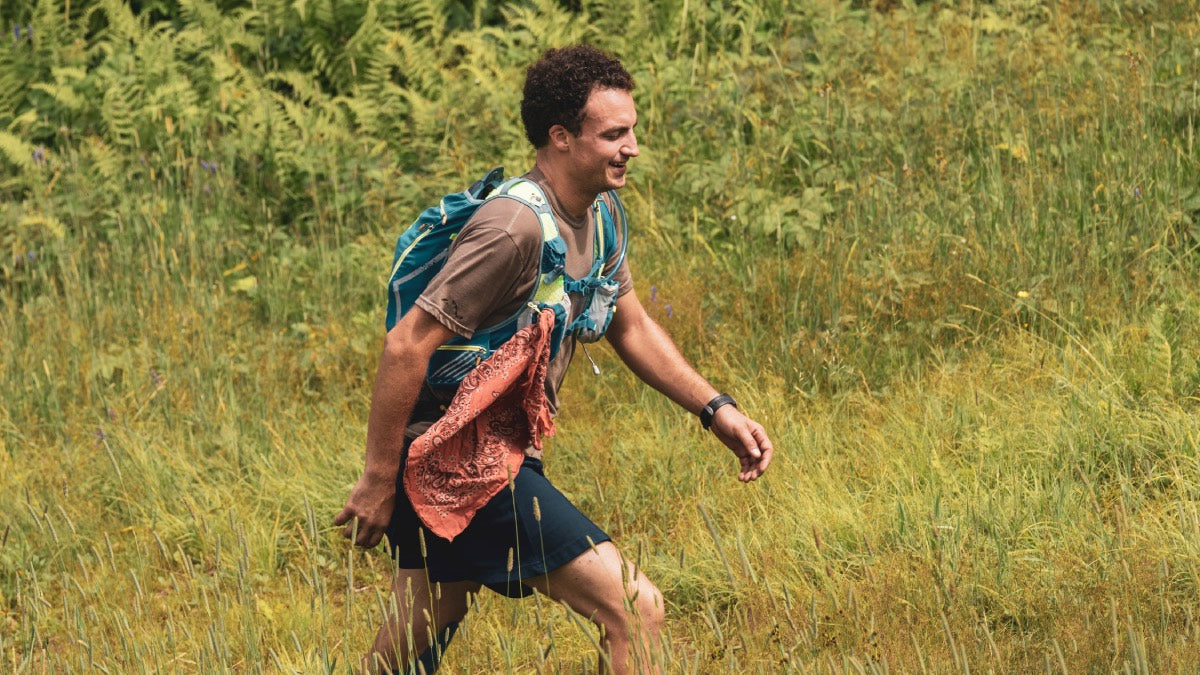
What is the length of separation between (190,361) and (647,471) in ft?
8.22

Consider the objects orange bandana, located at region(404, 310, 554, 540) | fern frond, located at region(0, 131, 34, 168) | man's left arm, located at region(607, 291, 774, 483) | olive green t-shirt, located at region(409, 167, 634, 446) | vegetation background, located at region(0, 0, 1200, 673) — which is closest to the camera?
olive green t-shirt, located at region(409, 167, 634, 446)

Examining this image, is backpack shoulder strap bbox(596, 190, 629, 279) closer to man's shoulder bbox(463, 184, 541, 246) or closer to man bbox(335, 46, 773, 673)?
man bbox(335, 46, 773, 673)

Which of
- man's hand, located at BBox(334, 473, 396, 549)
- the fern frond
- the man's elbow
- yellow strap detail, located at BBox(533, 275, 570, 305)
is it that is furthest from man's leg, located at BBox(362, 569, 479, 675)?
the fern frond

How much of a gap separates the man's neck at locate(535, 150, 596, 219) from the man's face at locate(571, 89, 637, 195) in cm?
2

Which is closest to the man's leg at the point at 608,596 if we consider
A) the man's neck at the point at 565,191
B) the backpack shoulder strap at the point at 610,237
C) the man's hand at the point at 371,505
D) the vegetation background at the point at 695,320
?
the vegetation background at the point at 695,320

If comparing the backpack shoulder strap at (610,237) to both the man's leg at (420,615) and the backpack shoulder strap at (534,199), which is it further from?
the man's leg at (420,615)

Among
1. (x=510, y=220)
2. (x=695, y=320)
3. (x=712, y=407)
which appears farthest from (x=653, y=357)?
(x=695, y=320)

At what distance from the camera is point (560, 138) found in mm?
3549

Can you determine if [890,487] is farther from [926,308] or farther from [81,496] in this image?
[81,496]

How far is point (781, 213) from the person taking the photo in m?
6.50

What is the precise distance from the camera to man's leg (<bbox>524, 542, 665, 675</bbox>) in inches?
133

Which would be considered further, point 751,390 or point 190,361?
point 190,361

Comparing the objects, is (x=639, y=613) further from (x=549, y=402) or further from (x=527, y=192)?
(x=527, y=192)

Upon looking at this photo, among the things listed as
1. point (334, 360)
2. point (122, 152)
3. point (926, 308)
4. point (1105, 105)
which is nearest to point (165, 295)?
point (334, 360)
